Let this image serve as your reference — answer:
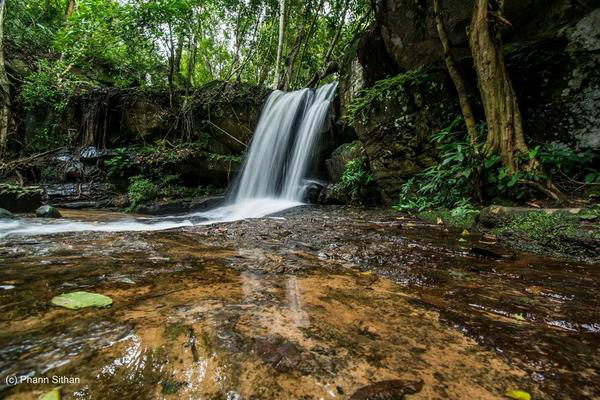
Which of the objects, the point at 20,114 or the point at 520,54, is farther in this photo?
the point at 20,114

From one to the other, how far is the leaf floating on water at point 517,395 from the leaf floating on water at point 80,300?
1.16 meters

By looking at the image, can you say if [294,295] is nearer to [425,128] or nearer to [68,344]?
[68,344]

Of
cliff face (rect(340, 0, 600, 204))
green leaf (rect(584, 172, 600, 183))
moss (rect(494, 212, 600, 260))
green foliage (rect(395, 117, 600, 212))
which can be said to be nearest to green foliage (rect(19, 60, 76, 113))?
cliff face (rect(340, 0, 600, 204))

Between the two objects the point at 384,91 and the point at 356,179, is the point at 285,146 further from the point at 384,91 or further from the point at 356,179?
the point at 384,91

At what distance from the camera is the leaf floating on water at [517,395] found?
0.61 meters

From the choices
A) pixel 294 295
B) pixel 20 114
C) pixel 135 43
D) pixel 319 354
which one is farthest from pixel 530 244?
pixel 20 114

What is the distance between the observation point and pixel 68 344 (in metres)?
0.72

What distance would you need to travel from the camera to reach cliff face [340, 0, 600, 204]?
3.68 m

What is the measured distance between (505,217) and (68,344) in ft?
11.2

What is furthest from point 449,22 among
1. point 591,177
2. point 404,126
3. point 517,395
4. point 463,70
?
point 517,395

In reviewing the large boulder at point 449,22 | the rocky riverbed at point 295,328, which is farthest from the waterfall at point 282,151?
the rocky riverbed at point 295,328

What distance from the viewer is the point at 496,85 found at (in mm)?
3811

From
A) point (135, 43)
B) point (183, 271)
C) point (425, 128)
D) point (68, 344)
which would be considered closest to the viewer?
point (68, 344)

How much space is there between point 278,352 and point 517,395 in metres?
0.54
